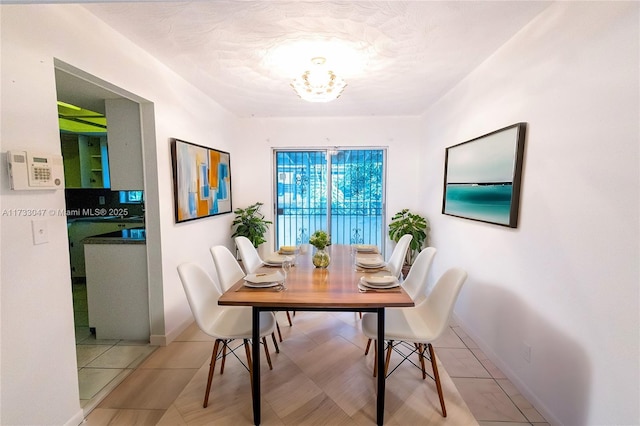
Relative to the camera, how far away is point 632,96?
1.20m

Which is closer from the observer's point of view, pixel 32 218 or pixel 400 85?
pixel 32 218

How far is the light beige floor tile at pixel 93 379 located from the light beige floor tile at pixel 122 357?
6 cm

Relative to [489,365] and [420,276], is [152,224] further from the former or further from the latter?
[489,365]

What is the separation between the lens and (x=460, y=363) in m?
2.22

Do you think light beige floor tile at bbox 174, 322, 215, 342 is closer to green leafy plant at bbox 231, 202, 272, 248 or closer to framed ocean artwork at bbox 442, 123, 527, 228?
green leafy plant at bbox 231, 202, 272, 248

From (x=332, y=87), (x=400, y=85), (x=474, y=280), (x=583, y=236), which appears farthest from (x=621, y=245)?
(x=400, y=85)

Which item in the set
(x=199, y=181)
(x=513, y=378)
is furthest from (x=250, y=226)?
(x=513, y=378)

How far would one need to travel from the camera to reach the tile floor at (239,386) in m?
1.69

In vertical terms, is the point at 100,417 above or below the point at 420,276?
below

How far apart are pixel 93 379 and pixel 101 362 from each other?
0.22 meters

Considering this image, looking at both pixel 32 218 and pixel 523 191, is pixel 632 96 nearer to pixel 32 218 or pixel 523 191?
pixel 523 191

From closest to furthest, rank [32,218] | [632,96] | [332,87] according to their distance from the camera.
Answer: [632,96]
[32,218]
[332,87]

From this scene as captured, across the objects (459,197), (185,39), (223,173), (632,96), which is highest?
(185,39)

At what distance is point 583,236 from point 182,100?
3.39 meters
